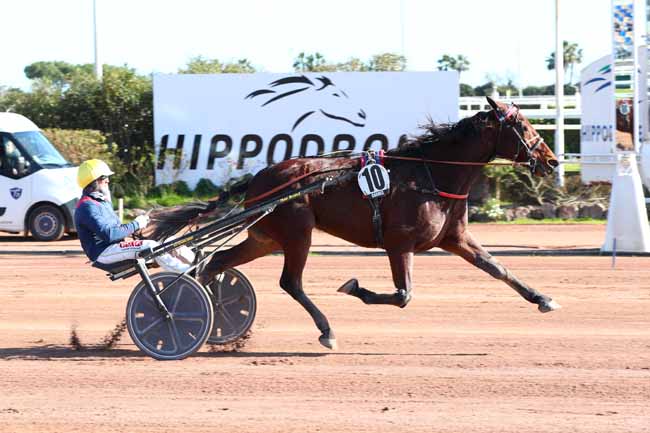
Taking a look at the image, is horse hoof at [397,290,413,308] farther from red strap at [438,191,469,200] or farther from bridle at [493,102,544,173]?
bridle at [493,102,544,173]

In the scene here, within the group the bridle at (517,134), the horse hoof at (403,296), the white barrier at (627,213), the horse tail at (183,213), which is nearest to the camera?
the horse hoof at (403,296)

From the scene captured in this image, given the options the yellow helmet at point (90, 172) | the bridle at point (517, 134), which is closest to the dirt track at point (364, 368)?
the yellow helmet at point (90, 172)

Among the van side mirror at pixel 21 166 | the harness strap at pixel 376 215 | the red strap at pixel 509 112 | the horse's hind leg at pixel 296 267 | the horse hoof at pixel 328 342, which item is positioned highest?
the red strap at pixel 509 112

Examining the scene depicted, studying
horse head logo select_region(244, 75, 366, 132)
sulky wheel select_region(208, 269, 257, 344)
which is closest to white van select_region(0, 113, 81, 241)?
horse head logo select_region(244, 75, 366, 132)

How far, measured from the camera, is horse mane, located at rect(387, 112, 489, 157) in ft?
27.7

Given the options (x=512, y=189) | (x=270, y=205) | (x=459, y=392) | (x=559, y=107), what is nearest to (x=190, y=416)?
(x=459, y=392)

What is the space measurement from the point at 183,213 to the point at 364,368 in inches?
85.0

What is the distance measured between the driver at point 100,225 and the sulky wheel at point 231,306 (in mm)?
835

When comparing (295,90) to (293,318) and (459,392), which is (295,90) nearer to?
(293,318)

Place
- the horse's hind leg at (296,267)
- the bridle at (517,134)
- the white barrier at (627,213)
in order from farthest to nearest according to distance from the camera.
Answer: the white barrier at (627,213) → the bridle at (517,134) → the horse's hind leg at (296,267)

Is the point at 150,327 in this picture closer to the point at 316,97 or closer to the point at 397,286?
the point at 397,286

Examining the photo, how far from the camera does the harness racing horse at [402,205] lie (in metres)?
8.12

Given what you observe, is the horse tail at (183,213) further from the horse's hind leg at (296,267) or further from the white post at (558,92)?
the white post at (558,92)

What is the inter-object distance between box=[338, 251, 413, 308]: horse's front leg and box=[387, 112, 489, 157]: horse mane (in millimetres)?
883
